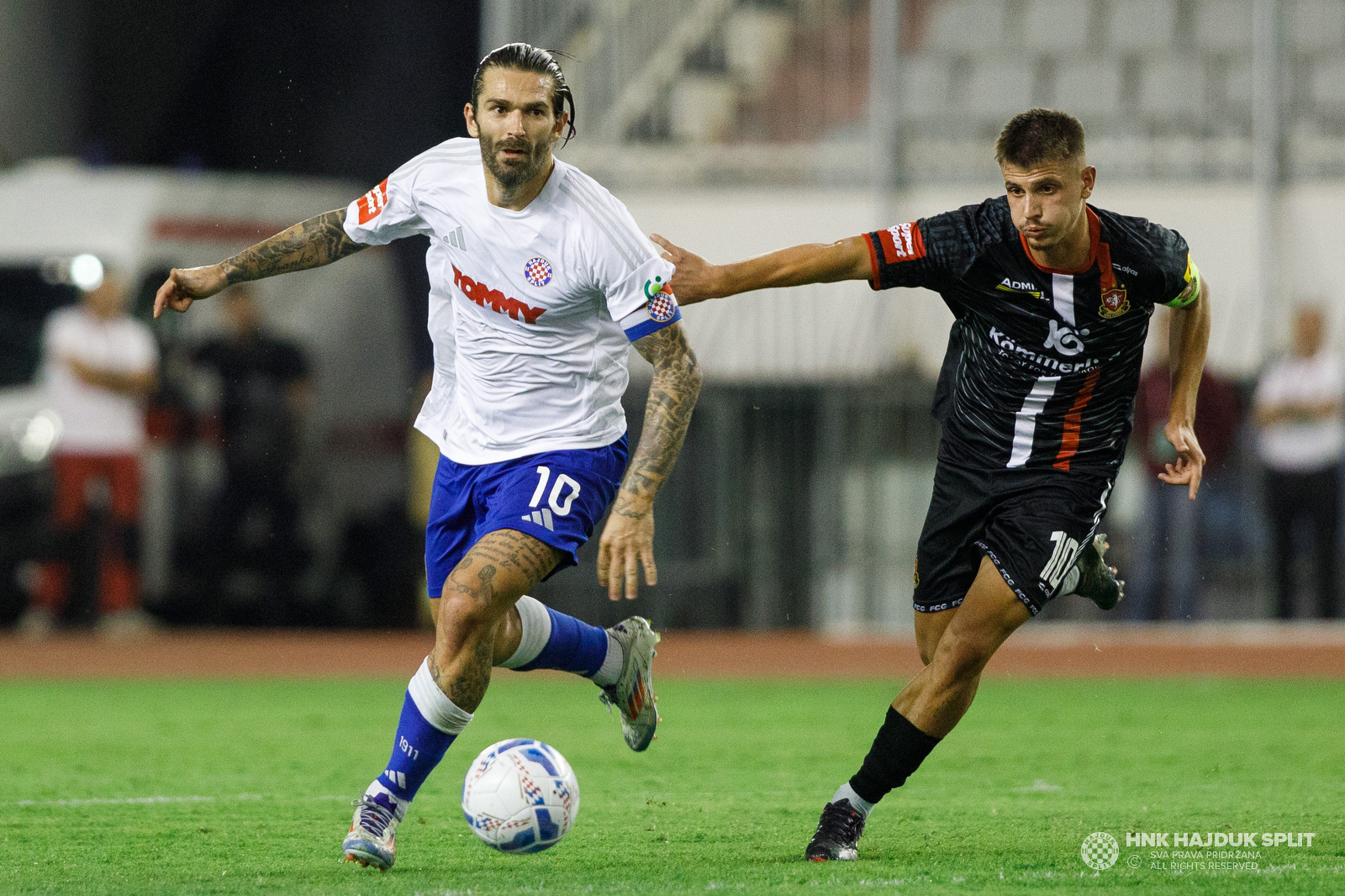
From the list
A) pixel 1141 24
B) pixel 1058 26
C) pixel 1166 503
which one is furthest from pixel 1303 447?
pixel 1058 26

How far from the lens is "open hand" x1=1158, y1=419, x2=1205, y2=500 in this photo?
552 cm

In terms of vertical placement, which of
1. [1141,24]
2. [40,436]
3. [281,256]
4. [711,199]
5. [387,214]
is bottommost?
[40,436]

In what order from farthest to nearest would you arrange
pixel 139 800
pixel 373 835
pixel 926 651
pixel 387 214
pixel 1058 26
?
pixel 1058 26 → pixel 139 800 → pixel 926 651 → pixel 387 214 → pixel 373 835

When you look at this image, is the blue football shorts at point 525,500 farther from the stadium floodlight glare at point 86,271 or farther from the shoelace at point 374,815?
the stadium floodlight glare at point 86,271

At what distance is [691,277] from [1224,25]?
42.3 ft

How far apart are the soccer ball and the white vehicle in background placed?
8610 millimetres

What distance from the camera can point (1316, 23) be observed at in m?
15.8

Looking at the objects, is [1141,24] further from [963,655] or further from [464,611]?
[464,611]

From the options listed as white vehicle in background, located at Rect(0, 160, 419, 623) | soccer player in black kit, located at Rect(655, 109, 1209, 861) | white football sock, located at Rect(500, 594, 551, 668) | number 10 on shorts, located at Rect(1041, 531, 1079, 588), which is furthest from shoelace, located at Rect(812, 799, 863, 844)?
white vehicle in background, located at Rect(0, 160, 419, 623)

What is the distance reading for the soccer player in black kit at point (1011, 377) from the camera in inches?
198

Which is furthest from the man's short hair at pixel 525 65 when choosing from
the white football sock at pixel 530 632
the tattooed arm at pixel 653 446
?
the white football sock at pixel 530 632

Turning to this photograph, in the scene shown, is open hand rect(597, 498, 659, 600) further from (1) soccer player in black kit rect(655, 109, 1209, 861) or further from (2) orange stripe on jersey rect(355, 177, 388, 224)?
(2) orange stripe on jersey rect(355, 177, 388, 224)

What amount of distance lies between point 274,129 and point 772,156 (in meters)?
4.60

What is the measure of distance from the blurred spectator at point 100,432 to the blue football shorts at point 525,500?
757 centimetres
